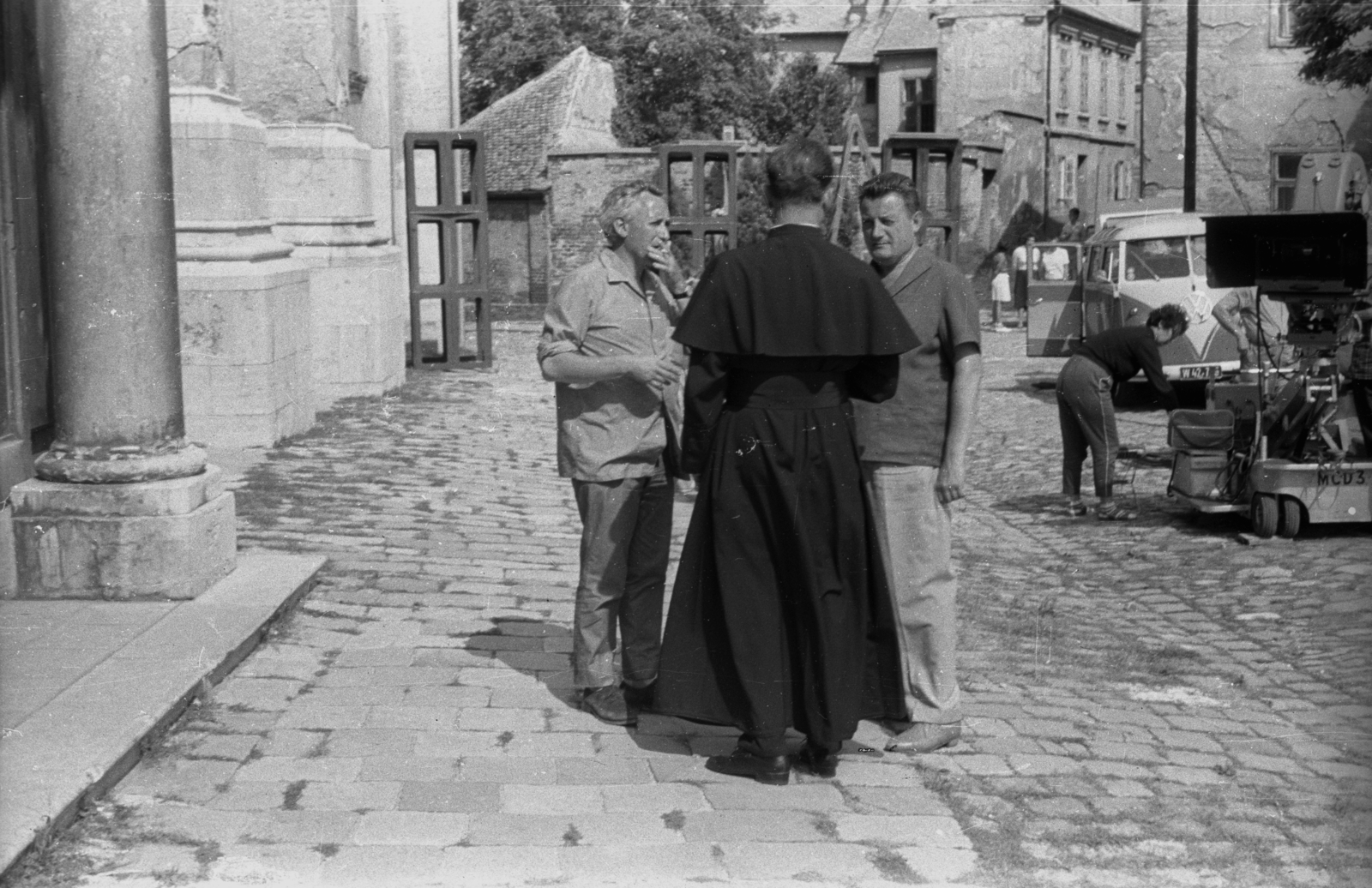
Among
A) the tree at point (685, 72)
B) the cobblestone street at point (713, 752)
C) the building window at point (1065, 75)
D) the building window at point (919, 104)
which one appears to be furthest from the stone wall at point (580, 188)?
the cobblestone street at point (713, 752)

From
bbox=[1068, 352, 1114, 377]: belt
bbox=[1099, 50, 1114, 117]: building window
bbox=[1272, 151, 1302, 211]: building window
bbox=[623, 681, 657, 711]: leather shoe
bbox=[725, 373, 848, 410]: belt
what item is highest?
bbox=[1099, 50, 1114, 117]: building window

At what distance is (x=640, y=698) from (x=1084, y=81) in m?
52.4

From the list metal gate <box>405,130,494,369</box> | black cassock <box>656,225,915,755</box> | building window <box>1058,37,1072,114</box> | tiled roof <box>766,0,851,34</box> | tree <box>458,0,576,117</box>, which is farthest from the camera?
tiled roof <box>766,0,851,34</box>

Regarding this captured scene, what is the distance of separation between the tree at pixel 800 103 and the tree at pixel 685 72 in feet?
2.36

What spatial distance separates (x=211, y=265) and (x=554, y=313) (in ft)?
21.9

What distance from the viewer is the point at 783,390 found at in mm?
5328

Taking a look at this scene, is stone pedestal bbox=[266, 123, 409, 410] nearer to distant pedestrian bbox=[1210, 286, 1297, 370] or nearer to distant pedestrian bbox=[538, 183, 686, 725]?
distant pedestrian bbox=[1210, 286, 1297, 370]

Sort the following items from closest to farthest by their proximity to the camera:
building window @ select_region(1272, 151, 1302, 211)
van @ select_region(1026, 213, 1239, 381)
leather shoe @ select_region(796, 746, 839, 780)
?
leather shoe @ select_region(796, 746, 839, 780)
van @ select_region(1026, 213, 1239, 381)
building window @ select_region(1272, 151, 1302, 211)

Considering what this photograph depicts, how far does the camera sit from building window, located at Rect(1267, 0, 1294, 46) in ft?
117

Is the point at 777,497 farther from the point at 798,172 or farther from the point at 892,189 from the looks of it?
the point at 892,189

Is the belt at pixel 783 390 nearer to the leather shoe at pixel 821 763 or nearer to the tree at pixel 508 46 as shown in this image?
the leather shoe at pixel 821 763

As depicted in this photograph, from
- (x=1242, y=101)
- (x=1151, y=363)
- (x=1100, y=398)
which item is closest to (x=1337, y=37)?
(x=1242, y=101)

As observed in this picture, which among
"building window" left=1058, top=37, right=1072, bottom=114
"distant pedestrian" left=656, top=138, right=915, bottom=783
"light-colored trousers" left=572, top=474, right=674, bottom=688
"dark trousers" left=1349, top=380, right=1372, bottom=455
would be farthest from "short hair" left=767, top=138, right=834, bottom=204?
"building window" left=1058, top=37, right=1072, bottom=114

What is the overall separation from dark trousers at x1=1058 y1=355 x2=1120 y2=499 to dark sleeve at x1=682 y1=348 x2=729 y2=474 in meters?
7.14
